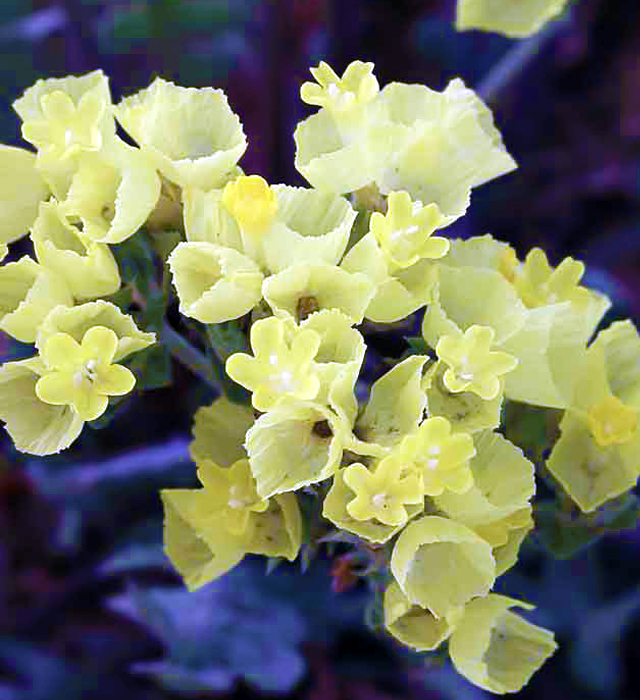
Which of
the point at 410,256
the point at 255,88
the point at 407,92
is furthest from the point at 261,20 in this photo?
the point at 410,256

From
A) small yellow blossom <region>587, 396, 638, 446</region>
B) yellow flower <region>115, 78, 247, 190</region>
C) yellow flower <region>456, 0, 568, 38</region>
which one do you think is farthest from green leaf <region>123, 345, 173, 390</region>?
yellow flower <region>456, 0, 568, 38</region>

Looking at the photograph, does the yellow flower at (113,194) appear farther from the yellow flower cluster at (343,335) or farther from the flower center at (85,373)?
the flower center at (85,373)

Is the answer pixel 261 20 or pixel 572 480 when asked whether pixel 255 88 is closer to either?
pixel 261 20

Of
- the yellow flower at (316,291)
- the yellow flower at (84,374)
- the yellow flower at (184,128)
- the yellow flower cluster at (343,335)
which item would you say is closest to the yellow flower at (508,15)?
the yellow flower cluster at (343,335)

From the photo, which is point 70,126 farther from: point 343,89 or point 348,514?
point 348,514

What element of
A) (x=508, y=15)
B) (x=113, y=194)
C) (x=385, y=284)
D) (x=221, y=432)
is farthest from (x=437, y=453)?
(x=508, y=15)

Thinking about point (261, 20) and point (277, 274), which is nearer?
point (277, 274)
